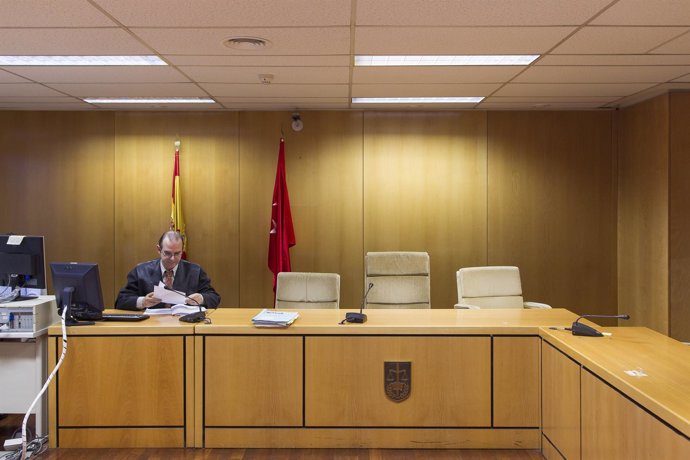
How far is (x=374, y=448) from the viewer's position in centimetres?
331

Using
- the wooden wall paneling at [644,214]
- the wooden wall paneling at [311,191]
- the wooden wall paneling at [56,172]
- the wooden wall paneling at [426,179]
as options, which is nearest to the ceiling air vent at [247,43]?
the wooden wall paneling at [311,191]

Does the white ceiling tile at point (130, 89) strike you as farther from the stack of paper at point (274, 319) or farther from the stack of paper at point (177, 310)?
the stack of paper at point (274, 319)

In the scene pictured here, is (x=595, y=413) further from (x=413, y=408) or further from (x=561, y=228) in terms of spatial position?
(x=561, y=228)

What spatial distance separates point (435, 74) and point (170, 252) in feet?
7.86

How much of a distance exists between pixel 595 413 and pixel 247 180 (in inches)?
173

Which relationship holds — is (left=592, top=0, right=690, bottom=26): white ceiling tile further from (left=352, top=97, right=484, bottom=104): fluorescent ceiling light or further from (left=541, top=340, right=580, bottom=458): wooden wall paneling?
(left=352, top=97, right=484, bottom=104): fluorescent ceiling light

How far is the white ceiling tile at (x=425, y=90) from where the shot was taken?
15.6 ft

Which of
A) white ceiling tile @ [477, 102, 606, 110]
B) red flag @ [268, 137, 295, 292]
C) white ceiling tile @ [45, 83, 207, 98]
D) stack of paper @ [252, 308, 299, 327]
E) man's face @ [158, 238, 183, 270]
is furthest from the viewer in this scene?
red flag @ [268, 137, 295, 292]

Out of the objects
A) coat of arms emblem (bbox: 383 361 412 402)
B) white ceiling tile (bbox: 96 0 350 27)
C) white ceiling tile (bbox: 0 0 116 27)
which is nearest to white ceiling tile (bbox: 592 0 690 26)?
white ceiling tile (bbox: 96 0 350 27)

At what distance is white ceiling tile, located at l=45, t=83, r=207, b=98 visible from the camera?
4.73m

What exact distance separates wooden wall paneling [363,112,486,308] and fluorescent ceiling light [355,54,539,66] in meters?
2.00

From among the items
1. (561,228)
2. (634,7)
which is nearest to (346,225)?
(561,228)

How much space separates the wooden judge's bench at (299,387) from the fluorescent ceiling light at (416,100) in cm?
272

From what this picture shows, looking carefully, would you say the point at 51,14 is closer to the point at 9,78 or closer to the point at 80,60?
the point at 80,60
